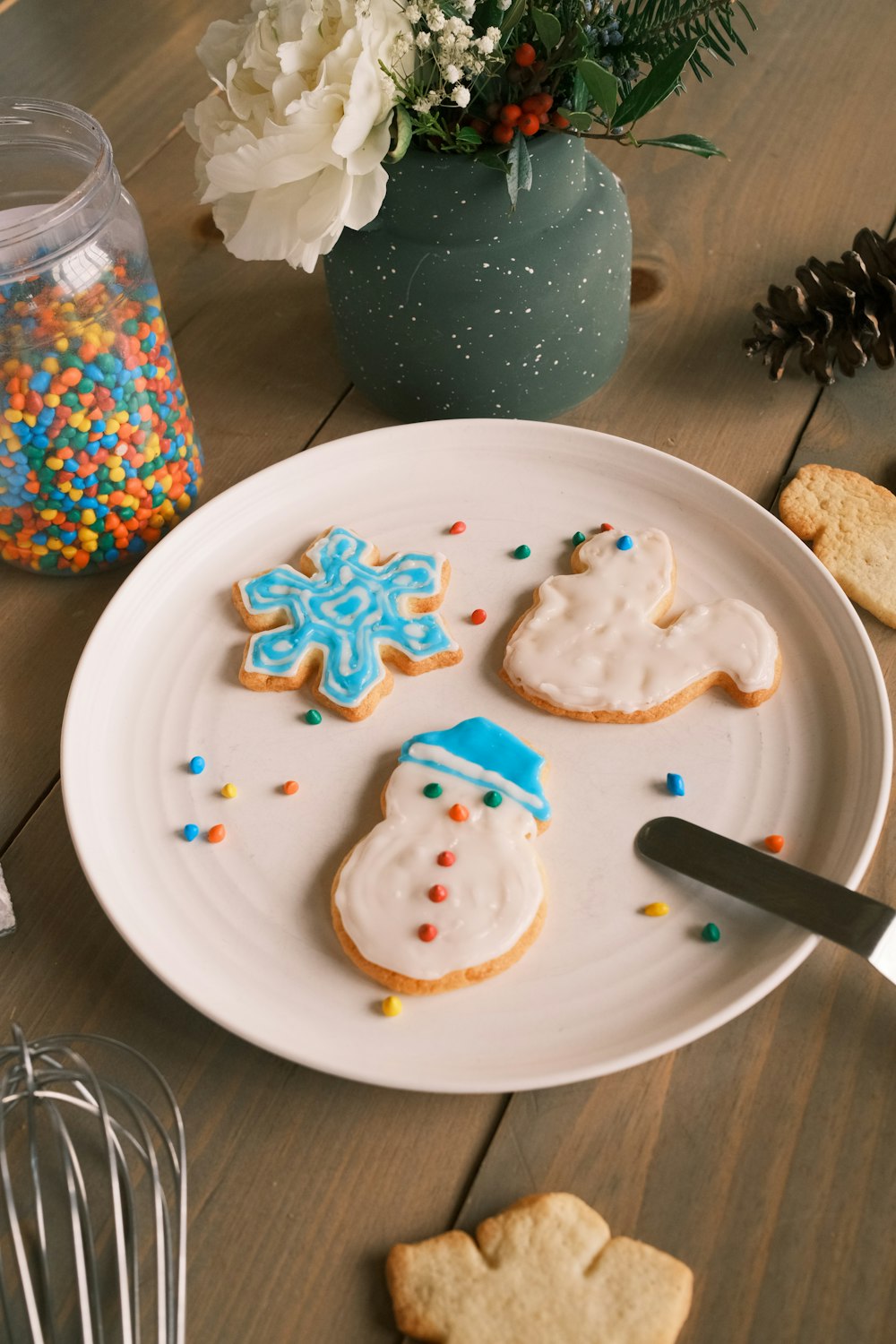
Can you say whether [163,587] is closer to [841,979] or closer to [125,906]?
[125,906]

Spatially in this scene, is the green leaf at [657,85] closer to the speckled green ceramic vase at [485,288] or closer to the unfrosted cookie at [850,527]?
the speckled green ceramic vase at [485,288]

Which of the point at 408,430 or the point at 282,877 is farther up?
the point at 408,430

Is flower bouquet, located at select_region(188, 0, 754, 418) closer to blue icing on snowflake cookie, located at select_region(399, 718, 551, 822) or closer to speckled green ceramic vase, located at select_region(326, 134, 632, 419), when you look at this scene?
speckled green ceramic vase, located at select_region(326, 134, 632, 419)

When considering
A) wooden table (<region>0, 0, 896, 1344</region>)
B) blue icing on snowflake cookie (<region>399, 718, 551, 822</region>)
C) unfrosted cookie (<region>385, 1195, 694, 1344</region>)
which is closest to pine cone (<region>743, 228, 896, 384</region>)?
wooden table (<region>0, 0, 896, 1344</region>)

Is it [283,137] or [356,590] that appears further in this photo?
[356,590]

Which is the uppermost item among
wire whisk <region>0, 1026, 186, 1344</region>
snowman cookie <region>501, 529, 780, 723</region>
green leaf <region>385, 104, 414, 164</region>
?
green leaf <region>385, 104, 414, 164</region>

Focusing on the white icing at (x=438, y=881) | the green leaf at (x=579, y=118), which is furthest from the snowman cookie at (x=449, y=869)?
the green leaf at (x=579, y=118)

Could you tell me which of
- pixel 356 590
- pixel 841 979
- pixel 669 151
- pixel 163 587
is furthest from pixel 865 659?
pixel 669 151

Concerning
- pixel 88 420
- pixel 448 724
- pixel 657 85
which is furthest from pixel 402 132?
pixel 448 724
